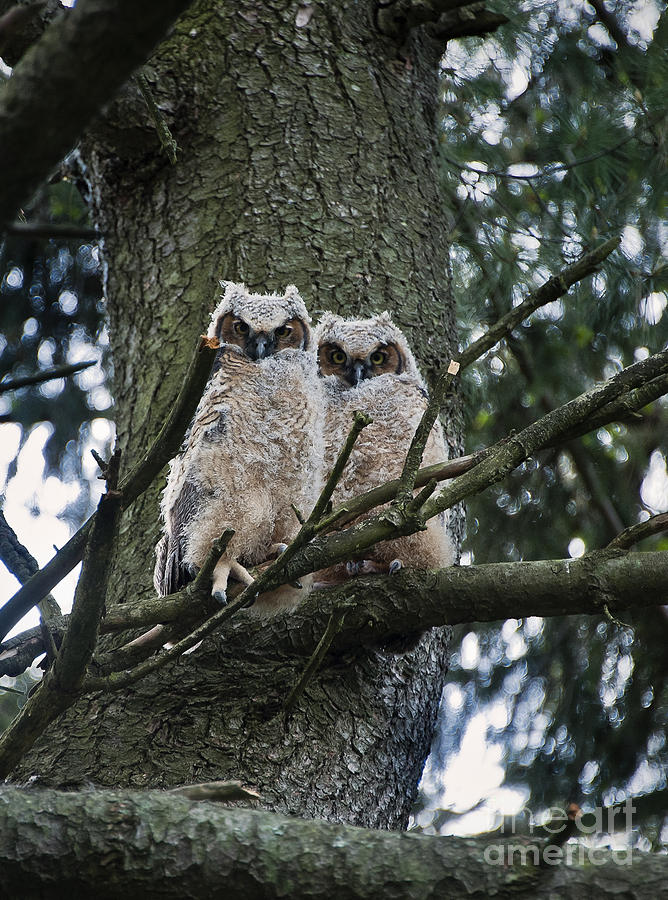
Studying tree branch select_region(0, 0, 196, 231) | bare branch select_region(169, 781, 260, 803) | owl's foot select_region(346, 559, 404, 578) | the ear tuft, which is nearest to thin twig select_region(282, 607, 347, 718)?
bare branch select_region(169, 781, 260, 803)

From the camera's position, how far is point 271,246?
109 inches

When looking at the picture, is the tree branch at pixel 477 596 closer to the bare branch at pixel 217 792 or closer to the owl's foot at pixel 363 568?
the owl's foot at pixel 363 568

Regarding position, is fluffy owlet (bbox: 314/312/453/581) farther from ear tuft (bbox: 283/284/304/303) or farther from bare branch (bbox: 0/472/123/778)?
bare branch (bbox: 0/472/123/778)

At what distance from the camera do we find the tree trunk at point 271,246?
2.08 metres

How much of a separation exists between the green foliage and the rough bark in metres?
2.78

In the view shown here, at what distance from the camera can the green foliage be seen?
3.92 meters

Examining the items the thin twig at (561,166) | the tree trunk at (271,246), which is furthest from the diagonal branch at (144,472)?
the thin twig at (561,166)

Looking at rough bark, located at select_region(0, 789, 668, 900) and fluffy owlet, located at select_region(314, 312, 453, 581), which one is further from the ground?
fluffy owlet, located at select_region(314, 312, 453, 581)

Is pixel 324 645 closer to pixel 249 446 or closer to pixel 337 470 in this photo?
pixel 337 470

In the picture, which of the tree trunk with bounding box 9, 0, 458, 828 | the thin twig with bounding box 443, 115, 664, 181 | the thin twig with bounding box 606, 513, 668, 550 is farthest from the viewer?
the thin twig with bounding box 443, 115, 664, 181

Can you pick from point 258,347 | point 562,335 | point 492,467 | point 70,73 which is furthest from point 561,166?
point 70,73

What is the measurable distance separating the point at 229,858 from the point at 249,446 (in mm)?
1199

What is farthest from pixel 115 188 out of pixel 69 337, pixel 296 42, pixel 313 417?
pixel 69 337

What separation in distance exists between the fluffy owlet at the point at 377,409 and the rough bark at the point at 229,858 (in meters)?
1.10
